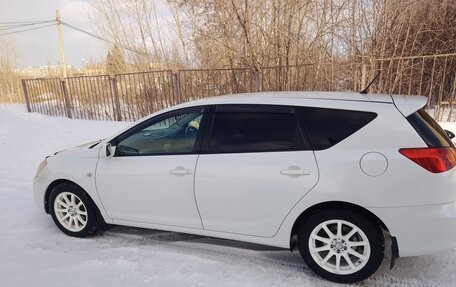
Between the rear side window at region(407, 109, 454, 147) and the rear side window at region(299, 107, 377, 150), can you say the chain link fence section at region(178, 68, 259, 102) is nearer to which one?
the rear side window at region(299, 107, 377, 150)

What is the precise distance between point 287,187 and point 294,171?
0.14 m

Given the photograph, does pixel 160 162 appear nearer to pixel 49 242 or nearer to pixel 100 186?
pixel 100 186

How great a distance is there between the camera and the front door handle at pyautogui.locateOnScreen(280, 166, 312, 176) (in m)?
2.77

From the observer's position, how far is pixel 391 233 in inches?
105

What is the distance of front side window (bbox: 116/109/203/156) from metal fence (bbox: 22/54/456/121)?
19.6 ft

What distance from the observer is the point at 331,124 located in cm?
282

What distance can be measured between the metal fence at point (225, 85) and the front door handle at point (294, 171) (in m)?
6.04

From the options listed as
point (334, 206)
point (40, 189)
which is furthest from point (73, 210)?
point (334, 206)

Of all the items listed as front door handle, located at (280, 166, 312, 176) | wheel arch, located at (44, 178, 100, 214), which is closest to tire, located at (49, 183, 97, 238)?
wheel arch, located at (44, 178, 100, 214)

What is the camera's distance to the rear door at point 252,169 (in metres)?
2.83

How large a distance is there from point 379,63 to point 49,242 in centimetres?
859

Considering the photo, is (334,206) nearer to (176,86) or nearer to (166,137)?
(166,137)

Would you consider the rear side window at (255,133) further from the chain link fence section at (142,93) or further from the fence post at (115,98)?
the fence post at (115,98)

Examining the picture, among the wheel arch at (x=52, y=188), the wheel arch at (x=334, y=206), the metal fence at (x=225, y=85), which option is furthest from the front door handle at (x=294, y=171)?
the metal fence at (x=225, y=85)
